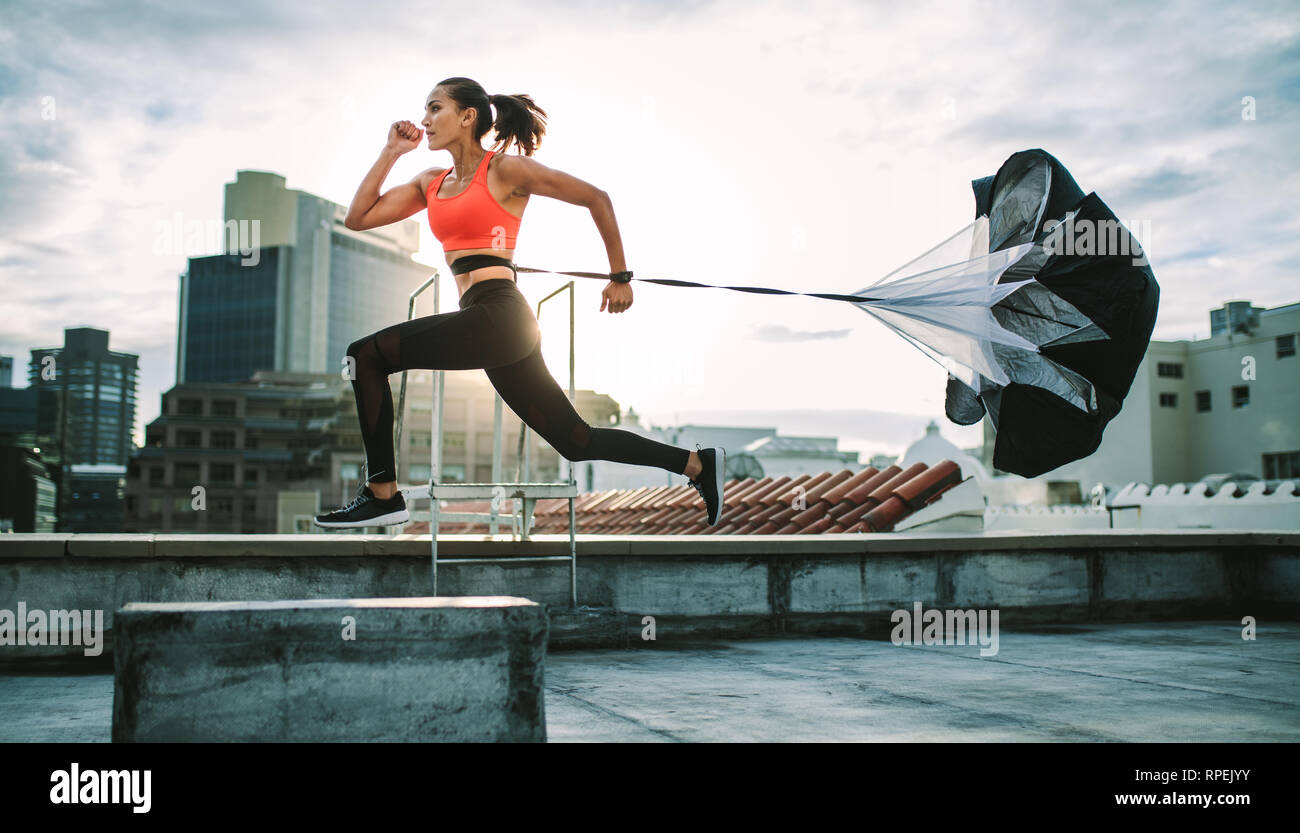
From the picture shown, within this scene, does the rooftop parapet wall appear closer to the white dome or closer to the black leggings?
the black leggings

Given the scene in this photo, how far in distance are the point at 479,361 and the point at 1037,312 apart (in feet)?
9.71

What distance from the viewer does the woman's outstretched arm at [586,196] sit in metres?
4.15

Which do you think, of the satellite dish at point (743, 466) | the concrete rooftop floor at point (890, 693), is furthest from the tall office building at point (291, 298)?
the concrete rooftop floor at point (890, 693)

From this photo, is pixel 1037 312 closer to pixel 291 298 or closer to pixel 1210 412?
pixel 1210 412

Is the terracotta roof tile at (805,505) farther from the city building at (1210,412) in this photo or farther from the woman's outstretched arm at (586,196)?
the city building at (1210,412)

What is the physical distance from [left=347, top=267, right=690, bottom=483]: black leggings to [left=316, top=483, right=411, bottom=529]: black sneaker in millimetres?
85

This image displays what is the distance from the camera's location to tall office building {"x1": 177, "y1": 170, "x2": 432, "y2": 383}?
485 feet

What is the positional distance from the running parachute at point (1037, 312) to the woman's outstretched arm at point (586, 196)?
111 cm

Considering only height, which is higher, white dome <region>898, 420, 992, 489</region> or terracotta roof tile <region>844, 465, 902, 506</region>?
white dome <region>898, 420, 992, 489</region>

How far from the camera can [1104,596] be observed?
25.2 ft

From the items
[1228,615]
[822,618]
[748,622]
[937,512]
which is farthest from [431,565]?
[937,512]

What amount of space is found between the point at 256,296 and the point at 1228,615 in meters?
158

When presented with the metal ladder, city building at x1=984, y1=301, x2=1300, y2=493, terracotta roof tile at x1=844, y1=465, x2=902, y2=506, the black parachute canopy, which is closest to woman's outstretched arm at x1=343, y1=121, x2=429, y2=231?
the metal ladder
